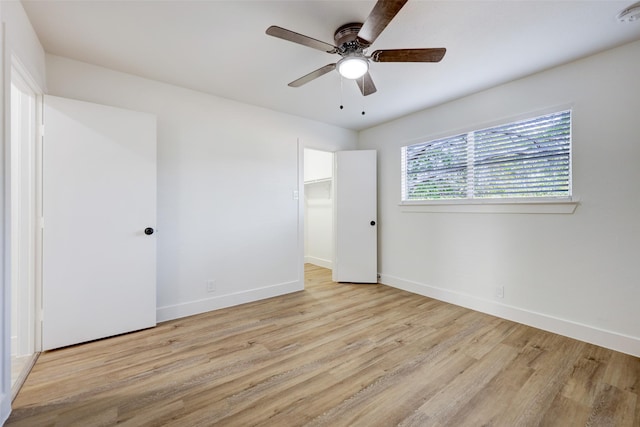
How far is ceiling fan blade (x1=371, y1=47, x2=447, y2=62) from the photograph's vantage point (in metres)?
1.78

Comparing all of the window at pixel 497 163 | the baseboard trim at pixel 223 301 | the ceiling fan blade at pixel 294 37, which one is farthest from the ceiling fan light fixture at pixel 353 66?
the baseboard trim at pixel 223 301

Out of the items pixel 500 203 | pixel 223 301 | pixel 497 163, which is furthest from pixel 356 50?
pixel 223 301

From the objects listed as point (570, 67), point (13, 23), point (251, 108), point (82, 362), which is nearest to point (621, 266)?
point (570, 67)

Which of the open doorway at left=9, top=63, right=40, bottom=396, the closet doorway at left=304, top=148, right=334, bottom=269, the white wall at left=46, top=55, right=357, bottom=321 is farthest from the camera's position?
the closet doorway at left=304, top=148, right=334, bottom=269

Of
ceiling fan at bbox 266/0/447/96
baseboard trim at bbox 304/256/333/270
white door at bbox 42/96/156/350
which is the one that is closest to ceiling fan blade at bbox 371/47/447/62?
ceiling fan at bbox 266/0/447/96

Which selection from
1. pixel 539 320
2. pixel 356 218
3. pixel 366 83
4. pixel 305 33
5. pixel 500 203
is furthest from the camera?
pixel 356 218

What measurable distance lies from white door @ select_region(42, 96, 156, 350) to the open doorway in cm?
8

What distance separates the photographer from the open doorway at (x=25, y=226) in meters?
2.11

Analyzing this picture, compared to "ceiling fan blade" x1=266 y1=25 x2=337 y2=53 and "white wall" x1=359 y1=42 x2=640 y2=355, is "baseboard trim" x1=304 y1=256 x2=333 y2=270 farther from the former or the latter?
"ceiling fan blade" x1=266 y1=25 x2=337 y2=53

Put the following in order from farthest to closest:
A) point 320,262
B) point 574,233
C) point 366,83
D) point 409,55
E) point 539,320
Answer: point 320,262, point 539,320, point 574,233, point 366,83, point 409,55

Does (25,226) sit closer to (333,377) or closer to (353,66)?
(333,377)

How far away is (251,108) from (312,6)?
1.82 meters

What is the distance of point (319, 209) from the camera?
5.43m

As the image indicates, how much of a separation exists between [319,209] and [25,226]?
4.05 metres
